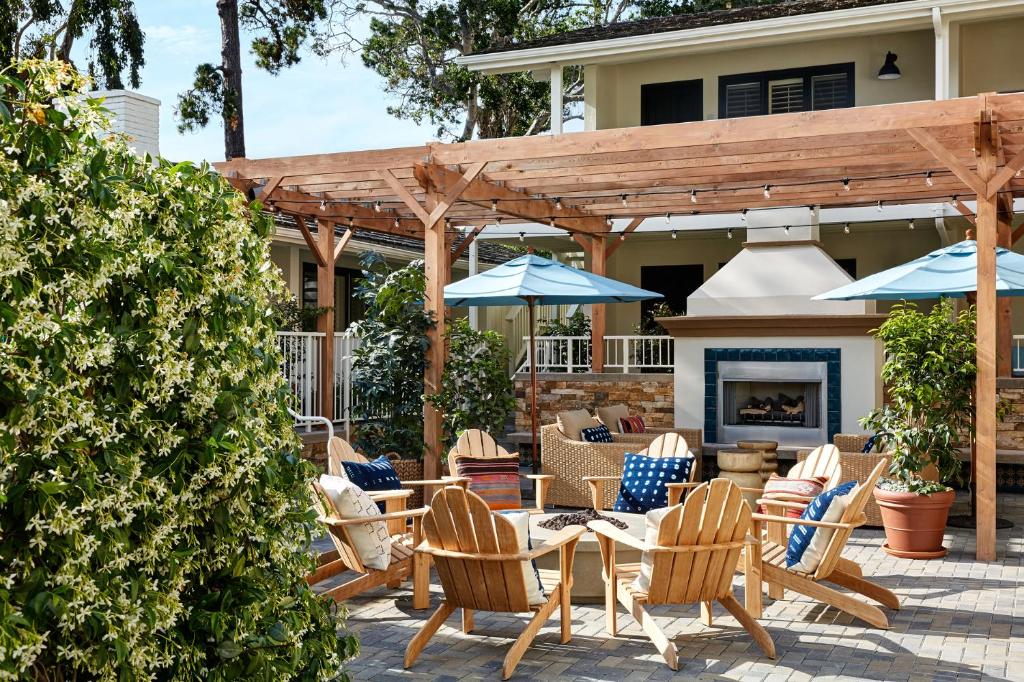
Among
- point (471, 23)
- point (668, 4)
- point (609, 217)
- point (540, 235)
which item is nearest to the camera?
point (609, 217)

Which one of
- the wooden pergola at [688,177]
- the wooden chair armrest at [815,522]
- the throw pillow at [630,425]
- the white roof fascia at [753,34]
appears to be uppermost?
the white roof fascia at [753,34]

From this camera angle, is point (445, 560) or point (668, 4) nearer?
point (445, 560)

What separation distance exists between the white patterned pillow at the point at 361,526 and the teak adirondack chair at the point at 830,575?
7.13 ft

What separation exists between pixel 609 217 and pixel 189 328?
1075 cm

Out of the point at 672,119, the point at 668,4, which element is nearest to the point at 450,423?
the point at 672,119

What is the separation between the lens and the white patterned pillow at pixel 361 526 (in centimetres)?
603

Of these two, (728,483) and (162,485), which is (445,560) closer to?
(728,483)

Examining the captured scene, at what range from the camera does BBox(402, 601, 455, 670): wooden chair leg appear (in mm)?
5238

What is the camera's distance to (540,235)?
1587cm

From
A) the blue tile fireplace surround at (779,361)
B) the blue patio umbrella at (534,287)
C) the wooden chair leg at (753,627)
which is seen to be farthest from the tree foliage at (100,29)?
the wooden chair leg at (753,627)

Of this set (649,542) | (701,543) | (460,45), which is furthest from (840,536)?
(460,45)

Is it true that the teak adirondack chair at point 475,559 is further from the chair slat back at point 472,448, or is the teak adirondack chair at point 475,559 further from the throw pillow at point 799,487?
the chair slat back at point 472,448

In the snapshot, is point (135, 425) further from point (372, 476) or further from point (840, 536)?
point (372, 476)

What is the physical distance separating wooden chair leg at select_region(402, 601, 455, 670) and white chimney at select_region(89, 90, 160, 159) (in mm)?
6606
